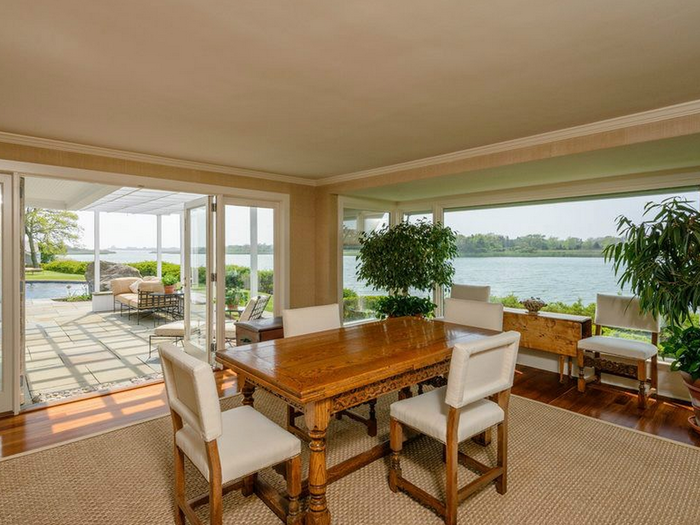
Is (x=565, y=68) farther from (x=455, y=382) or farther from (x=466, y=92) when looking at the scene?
(x=455, y=382)

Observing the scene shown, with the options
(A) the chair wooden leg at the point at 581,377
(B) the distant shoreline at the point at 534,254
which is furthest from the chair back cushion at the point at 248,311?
(A) the chair wooden leg at the point at 581,377

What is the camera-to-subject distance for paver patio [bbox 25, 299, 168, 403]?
4086 millimetres

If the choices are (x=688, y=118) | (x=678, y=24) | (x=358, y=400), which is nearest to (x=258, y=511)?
(x=358, y=400)

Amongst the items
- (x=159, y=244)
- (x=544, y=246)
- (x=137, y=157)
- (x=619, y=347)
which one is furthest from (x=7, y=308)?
(x=159, y=244)

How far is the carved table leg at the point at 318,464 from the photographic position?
1.73m

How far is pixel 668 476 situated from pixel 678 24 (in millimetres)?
2513

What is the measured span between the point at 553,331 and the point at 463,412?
8.32 feet

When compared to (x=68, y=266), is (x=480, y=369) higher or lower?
lower

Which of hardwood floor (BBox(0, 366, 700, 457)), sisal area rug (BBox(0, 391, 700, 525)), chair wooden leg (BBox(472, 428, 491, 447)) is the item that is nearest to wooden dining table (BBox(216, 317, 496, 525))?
sisal area rug (BBox(0, 391, 700, 525))

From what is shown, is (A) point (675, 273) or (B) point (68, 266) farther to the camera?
(B) point (68, 266)

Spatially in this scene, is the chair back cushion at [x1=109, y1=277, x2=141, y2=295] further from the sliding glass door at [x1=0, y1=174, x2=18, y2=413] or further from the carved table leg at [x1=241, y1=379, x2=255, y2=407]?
the carved table leg at [x1=241, y1=379, x2=255, y2=407]

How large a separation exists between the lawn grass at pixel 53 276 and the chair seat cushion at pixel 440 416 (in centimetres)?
1116

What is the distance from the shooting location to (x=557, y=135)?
121 inches

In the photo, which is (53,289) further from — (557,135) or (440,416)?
(557,135)
